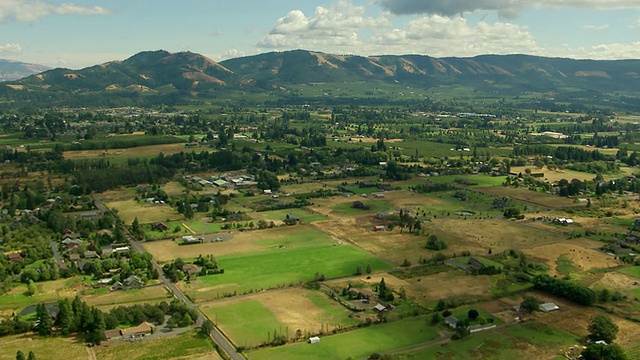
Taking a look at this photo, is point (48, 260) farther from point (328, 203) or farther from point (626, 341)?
point (626, 341)

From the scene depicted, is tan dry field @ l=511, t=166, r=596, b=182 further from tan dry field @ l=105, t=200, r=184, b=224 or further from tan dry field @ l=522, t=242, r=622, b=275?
tan dry field @ l=105, t=200, r=184, b=224

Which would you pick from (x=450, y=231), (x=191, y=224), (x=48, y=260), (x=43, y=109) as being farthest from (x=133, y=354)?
(x=43, y=109)

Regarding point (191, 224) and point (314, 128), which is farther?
point (314, 128)

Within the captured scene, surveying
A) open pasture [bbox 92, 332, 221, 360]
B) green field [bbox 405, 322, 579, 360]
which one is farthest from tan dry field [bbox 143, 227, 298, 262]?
green field [bbox 405, 322, 579, 360]

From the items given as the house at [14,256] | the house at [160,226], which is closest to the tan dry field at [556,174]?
the house at [160,226]

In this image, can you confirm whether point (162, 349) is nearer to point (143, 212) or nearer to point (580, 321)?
point (580, 321)

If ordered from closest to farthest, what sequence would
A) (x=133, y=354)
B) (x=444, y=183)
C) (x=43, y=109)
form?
1. (x=133, y=354)
2. (x=444, y=183)
3. (x=43, y=109)

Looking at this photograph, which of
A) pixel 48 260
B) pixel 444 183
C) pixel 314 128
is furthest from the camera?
pixel 314 128

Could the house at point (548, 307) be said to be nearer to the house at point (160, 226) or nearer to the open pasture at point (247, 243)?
the open pasture at point (247, 243)
